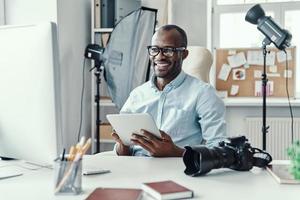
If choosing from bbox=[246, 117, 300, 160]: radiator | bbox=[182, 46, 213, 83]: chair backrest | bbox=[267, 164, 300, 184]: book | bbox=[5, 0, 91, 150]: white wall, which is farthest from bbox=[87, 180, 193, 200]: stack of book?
bbox=[246, 117, 300, 160]: radiator

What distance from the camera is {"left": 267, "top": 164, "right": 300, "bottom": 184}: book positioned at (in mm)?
1046

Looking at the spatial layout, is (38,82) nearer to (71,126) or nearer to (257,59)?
(71,126)

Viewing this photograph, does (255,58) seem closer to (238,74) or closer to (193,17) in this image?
(238,74)

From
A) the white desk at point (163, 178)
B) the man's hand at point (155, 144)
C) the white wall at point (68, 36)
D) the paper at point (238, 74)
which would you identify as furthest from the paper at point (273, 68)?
the white desk at point (163, 178)

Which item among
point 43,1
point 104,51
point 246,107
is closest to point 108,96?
point 104,51

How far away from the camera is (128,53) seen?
2949mm

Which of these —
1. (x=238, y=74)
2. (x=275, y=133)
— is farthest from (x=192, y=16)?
(x=275, y=133)

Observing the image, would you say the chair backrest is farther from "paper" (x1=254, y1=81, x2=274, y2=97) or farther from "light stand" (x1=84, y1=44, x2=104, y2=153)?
"paper" (x1=254, y1=81, x2=274, y2=97)

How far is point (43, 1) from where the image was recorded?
266 cm

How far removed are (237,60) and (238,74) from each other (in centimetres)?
12

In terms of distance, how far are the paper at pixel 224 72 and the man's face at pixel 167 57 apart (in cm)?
155

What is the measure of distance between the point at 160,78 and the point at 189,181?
2.87 ft

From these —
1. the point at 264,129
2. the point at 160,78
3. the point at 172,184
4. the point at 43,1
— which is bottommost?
the point at 264,129

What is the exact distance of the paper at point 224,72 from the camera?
3.31 m
